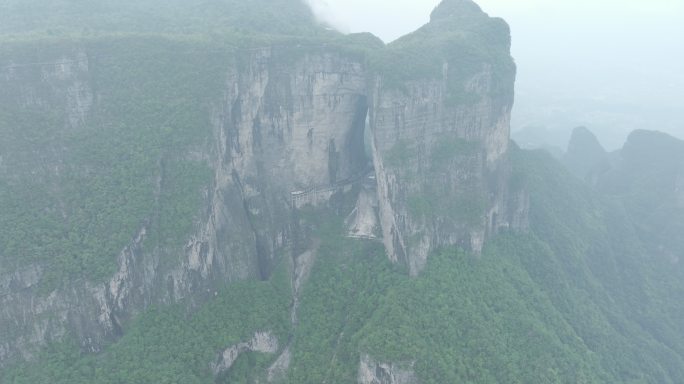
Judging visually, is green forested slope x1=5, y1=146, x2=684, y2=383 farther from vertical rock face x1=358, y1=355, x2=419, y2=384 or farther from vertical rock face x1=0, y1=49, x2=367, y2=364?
vertical rock face x1=0, y1=49, x2=367, y2=364

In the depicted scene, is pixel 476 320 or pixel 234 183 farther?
pixel 234 183

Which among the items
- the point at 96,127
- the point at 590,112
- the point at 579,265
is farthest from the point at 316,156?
the point at 590,112

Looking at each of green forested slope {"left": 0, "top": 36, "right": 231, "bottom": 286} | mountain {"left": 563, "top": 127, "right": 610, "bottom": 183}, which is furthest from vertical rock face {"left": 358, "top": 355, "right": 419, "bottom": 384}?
mountain {"left": 563, "top": 127, "right": 610, "bottom": 183}

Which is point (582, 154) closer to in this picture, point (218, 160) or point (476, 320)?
point (476, 320)

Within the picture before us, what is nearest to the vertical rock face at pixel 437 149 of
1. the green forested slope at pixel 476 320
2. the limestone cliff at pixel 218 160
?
the limestone cliff at pixel 218 160

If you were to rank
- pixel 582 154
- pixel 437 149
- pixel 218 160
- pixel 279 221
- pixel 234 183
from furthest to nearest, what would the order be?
pixel 582 154, pixel 279 221, pixel 437 149, pixel 234 183, pixel 218 160

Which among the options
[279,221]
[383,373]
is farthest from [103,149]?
[383,373]
